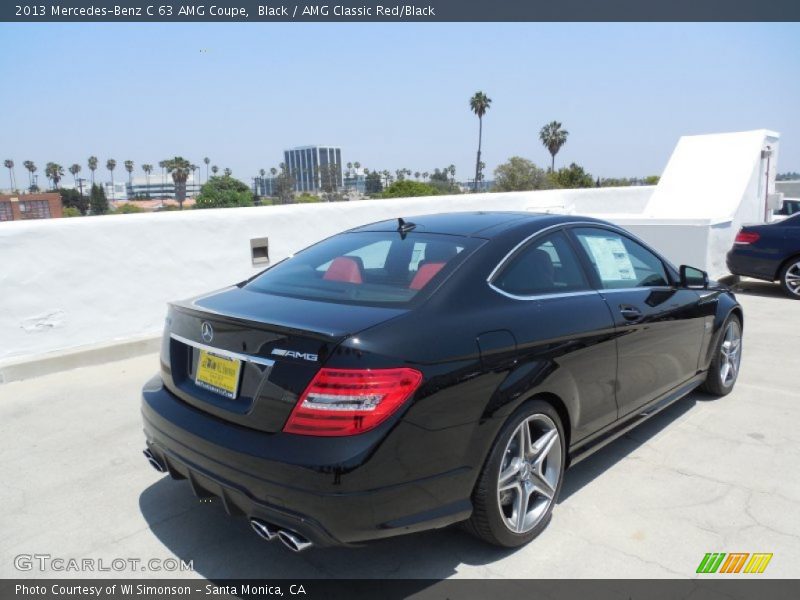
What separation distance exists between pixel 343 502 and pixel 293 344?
0.61m

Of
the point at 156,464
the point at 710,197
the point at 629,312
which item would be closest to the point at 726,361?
the point at 629,312

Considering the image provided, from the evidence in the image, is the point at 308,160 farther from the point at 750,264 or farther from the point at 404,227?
the point at 404,227

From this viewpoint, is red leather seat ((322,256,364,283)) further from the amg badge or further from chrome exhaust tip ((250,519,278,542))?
chrome exhaust tip ((250,519,278,542))

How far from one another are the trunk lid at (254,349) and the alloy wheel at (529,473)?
2.84 feet

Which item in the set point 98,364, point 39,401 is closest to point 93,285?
point 98,364

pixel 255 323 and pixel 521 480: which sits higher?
pixel 255 323

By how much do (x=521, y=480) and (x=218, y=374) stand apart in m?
1.45

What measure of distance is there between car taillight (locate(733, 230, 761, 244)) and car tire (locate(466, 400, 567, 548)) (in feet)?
26.5

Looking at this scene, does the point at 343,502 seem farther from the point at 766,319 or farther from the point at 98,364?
the point at 766,319

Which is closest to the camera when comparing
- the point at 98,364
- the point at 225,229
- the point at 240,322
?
the point at 240,322

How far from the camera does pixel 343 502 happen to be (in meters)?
2.21

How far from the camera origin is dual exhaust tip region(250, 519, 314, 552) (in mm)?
2270

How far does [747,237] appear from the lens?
31.3 feet

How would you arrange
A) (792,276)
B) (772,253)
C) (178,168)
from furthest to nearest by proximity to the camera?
(178,168) → (772,253) → (792,276)
